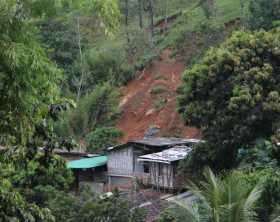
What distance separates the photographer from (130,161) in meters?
27.4

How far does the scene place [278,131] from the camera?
1997cm

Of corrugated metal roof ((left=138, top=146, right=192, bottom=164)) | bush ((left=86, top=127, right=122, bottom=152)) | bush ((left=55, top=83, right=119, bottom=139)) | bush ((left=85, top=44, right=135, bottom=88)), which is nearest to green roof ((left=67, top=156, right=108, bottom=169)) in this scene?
bush ((left=86, top=127, right=122, bottom=152))

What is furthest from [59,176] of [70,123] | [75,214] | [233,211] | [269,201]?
[70,123]

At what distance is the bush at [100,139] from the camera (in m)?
31.8

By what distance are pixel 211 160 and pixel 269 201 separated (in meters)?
6.31

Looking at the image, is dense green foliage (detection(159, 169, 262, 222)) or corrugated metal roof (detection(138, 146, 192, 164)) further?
corrugated metal roof (detection(138, 146, 192, 164))

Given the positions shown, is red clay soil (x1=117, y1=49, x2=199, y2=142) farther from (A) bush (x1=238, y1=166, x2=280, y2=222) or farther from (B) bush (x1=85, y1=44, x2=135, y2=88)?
(A) bush (x1=238, y1=166, x2=280, y2=222)

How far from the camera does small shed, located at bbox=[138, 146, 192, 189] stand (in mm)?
24859

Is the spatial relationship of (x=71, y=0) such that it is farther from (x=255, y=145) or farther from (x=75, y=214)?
(x=255, y=145)

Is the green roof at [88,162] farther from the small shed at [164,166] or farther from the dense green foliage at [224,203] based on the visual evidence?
the dense green foliage at [224,203]

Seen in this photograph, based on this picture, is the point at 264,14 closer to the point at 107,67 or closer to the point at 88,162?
the point at 107,67

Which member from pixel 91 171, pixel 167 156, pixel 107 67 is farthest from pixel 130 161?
pixel 107 67

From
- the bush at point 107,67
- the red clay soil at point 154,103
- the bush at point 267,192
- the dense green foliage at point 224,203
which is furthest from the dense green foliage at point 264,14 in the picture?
the dense green foliage at point 224,203

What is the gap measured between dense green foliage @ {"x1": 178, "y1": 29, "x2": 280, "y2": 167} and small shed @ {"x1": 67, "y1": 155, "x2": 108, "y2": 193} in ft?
22.2
